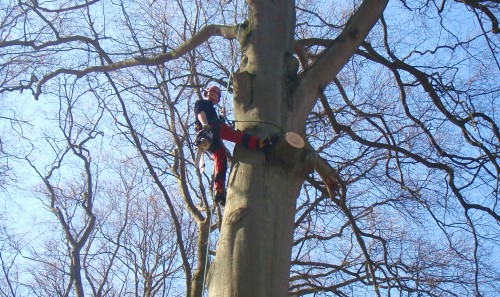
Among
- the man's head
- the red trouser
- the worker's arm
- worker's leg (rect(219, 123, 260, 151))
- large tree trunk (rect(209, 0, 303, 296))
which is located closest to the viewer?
large tree trunk (rect(209, 0, 303, 296))

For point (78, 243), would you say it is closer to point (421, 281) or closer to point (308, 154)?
point (421, 281)

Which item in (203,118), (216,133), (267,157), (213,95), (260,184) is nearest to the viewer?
(260,184)

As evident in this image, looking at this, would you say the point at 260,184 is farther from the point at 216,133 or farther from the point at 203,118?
the point at 203,118

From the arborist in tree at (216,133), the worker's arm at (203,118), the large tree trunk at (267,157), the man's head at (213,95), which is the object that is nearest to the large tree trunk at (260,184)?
the large tree trunk at (267,157)

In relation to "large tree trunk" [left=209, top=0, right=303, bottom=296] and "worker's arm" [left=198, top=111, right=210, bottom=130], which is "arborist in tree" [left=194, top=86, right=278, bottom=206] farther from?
"large tree trunk" [left=209, top=0, right=303, bottom=296]

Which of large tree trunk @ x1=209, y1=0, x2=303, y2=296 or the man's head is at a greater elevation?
the man's head

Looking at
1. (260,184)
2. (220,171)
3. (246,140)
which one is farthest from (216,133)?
(260,184)

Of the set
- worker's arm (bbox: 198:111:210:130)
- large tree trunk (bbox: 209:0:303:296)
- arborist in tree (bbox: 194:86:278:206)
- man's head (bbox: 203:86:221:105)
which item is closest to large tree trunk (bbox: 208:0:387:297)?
large tree trunk (bbox: 209:0:303:296)

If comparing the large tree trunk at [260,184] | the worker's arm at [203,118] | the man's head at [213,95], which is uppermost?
the man's head at [213,95]

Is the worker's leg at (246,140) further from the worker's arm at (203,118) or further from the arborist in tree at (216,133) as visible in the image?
the worker's arm at (203,118)

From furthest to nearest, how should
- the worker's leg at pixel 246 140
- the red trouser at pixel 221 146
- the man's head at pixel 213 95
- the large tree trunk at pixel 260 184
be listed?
1. the man's head at pixel 213 95
2. the red trouser at pixel 221 146
3. the worker's leg at pixel 246 140
4. the large tree trunk at pixel 260 184

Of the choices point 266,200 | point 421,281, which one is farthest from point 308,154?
point 421,281

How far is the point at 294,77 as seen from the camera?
3422mm

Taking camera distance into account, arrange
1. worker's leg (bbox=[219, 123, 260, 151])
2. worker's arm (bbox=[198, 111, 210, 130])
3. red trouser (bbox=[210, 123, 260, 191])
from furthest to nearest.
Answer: worker's arm (bbox=[198, 111, 210, 130]) < red trouser (bbox=[210, 123, 260, 191]) < worker's leg (bbox=[219, 123, 260, 151])
